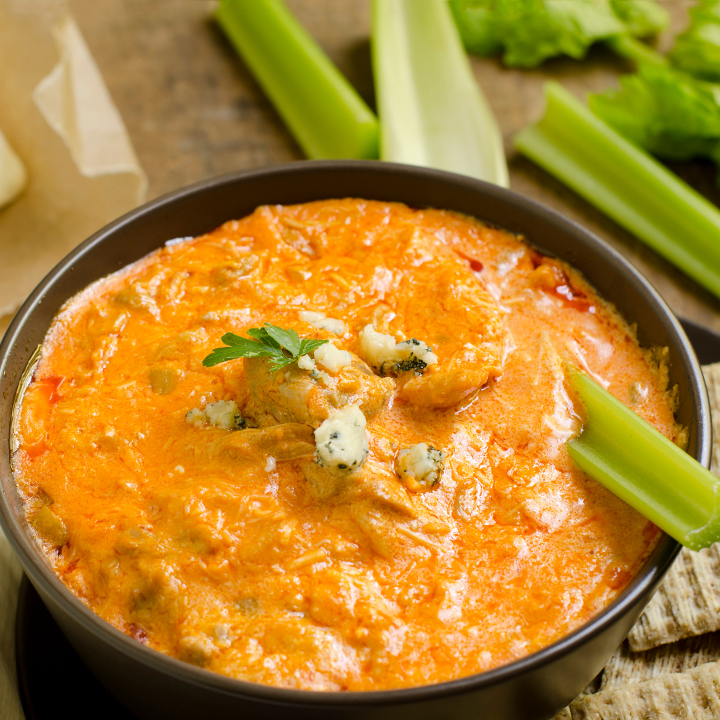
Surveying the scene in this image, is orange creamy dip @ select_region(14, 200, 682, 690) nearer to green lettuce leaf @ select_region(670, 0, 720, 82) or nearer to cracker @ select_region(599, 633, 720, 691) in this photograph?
cracker @ select_region(599, 633, 720, 691)

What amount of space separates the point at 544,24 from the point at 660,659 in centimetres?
515

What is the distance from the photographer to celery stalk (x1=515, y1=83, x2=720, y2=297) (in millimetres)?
5527

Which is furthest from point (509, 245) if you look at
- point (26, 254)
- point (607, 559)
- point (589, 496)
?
point (26, 254)

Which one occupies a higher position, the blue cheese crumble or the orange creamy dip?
the blue cheese crumble

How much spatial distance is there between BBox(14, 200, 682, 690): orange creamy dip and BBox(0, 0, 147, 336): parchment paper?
8.44 ft

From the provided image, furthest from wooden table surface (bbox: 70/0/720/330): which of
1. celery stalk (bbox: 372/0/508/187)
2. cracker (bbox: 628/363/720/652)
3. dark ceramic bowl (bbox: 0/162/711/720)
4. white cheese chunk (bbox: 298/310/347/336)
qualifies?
white cheese chunk (bbox: 298/310/347/336)

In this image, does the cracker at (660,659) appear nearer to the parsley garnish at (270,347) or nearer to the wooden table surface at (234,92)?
the parsley garnish at (270,347)

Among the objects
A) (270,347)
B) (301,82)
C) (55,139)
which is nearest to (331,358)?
(270,347)

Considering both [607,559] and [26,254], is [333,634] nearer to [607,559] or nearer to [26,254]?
[607,559]

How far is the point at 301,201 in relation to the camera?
4.07m

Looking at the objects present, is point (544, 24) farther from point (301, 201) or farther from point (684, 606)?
point (684, 606)

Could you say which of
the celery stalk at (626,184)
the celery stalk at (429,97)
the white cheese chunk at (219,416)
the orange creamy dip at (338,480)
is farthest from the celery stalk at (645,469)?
the celery stalk at (429,97)

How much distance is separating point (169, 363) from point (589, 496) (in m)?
1.70

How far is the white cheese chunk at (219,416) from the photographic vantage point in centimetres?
293
